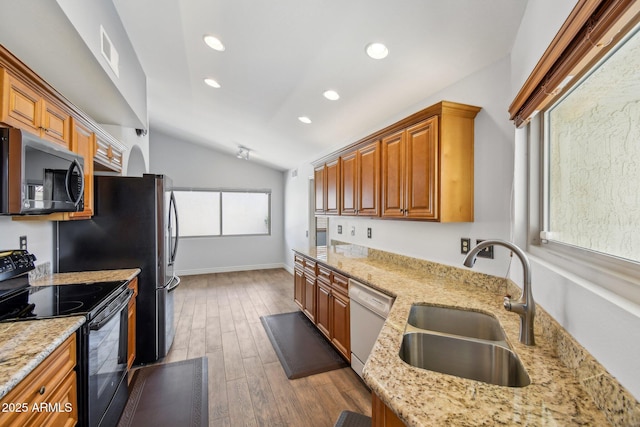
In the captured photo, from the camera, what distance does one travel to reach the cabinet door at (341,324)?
8.20 feet

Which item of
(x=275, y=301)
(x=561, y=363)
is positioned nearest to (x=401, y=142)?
(x=561, y=363)

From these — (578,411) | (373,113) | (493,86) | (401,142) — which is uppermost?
(373,113)

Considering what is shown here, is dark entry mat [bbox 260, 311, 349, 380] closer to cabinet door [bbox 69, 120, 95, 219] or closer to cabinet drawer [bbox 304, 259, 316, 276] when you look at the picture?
cabinet drawer [bbox 304, 259, 316, 276]

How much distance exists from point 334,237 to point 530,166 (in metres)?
3.00

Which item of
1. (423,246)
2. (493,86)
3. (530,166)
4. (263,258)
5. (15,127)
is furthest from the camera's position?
(263,258)

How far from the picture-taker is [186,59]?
9.30ft

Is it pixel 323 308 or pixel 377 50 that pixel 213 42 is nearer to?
pixel 377 50

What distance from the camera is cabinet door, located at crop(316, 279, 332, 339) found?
2.87 meters

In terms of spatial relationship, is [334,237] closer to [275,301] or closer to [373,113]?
[275,301]

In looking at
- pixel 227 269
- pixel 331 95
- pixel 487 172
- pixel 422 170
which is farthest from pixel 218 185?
pixel 487 172

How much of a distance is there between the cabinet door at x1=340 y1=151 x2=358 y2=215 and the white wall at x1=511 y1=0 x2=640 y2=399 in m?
1.55

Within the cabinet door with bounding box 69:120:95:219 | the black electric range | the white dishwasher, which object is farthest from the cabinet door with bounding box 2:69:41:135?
the white dishwasher

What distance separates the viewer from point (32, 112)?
5.15ft

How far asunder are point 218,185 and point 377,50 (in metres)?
5.39
